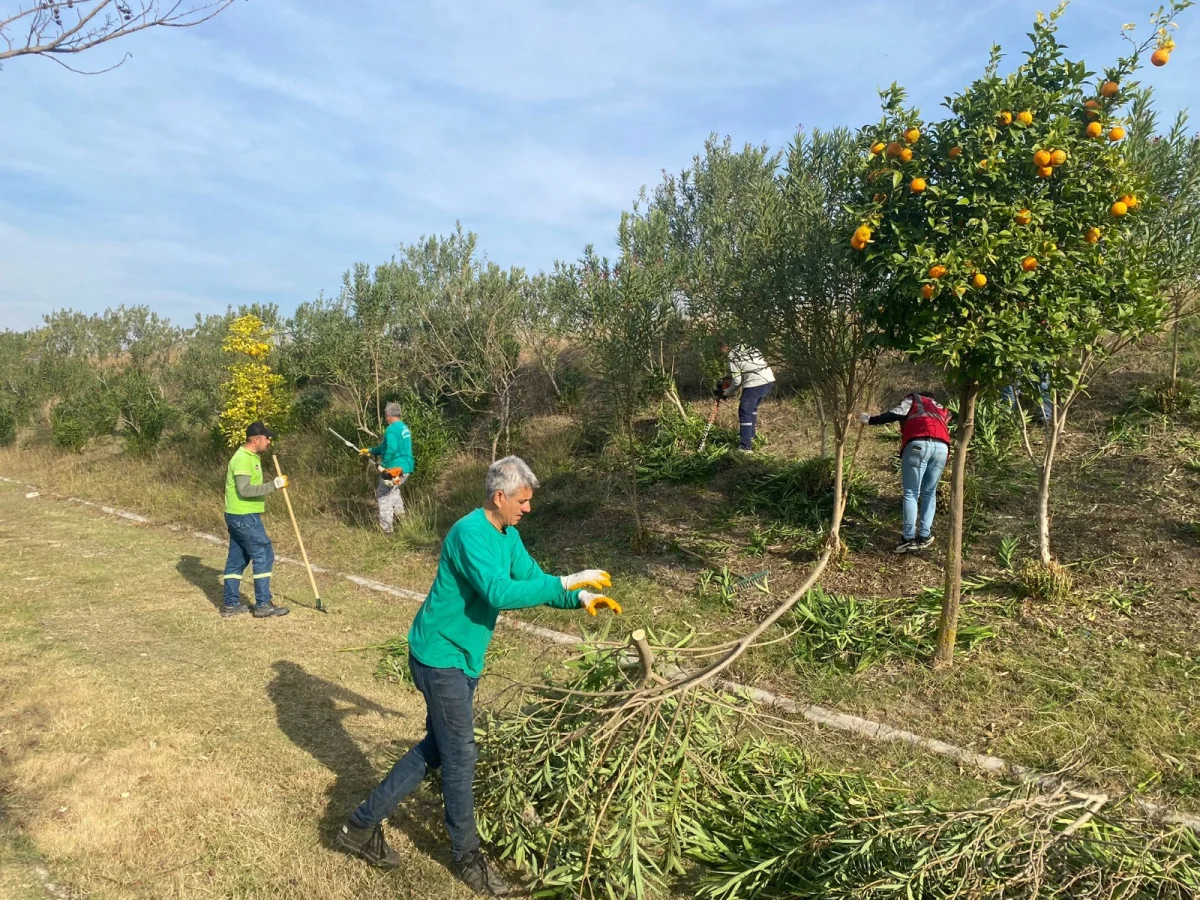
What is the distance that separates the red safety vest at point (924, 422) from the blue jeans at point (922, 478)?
0.19 ft

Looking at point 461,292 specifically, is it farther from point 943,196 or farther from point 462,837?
point 462,837

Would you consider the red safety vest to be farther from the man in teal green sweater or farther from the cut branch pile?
the man in teal green sweater

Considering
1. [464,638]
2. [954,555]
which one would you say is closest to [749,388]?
[954,555]

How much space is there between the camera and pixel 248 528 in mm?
7727

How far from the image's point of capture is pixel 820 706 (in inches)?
216

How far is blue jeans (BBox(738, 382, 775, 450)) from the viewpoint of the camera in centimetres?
1030

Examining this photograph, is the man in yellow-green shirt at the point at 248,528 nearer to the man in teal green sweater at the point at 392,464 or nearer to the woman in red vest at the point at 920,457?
the man in teal green sweater at the point at 392,464

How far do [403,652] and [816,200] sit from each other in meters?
5.50

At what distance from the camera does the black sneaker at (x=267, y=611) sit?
782cm

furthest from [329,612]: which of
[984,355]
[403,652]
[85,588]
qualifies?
[984,355]

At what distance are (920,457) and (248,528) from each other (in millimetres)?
6562

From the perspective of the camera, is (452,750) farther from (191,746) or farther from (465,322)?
(465,322)

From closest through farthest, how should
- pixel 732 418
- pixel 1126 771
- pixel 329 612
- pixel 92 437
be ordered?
pixel 1126 771, pixel 329 612, pixel 732 418, pixel 92 437

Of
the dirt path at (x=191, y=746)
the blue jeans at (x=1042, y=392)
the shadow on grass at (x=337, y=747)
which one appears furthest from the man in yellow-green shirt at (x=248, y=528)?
the blue jeans at (x=1042, y=392)
